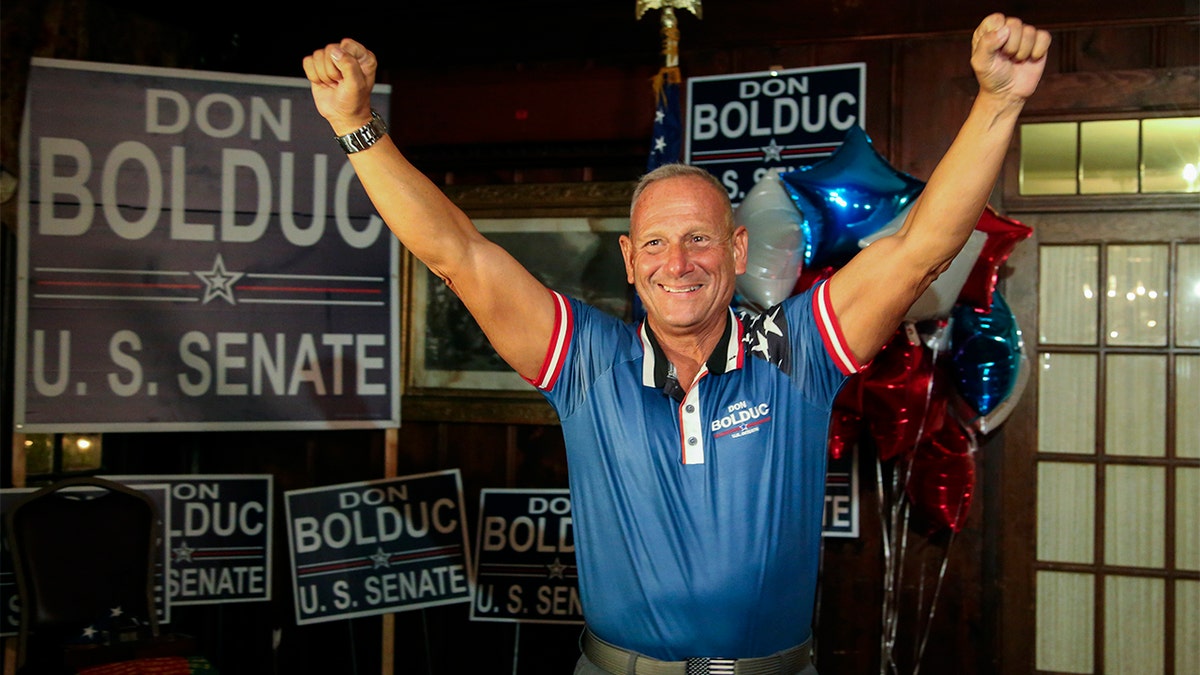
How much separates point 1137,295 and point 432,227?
9.78 feet

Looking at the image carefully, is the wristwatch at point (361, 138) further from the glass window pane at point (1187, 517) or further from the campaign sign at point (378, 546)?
the glass window pane at point (1187, 517)

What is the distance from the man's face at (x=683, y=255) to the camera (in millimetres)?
1816

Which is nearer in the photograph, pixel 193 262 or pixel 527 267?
pixel 193 262

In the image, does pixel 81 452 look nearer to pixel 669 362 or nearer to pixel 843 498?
pixel 843 498

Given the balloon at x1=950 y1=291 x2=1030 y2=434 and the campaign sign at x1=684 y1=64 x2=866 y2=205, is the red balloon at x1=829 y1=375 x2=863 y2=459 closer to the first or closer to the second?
the balloon at x1=950 y1=291 x2=1030 y2=434

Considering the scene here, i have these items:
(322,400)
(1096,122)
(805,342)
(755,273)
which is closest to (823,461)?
(805,342)

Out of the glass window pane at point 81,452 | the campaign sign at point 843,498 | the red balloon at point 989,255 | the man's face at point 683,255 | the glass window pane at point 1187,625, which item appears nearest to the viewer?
the man's face at point 683,255

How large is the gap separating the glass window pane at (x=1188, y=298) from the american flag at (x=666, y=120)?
1886mm

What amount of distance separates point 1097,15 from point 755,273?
A: 183cm

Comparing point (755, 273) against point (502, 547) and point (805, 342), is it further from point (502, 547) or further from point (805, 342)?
point (502, 547)

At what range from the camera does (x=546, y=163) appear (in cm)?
422

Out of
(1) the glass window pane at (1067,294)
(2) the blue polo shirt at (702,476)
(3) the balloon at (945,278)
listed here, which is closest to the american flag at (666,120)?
(3) the balloon at (945,278)

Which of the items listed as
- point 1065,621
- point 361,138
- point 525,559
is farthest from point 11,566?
point 1065,621

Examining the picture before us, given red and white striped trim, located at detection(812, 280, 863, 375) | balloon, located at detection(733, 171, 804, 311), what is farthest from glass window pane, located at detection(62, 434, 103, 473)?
red and white striped trim, located at detection(812, 280, 863, 375)
